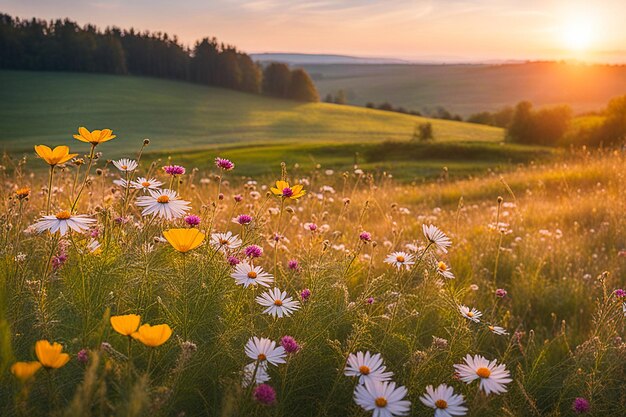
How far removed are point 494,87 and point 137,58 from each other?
236ft

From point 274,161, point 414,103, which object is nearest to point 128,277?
point 274,161

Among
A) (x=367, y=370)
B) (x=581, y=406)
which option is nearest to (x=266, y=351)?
(x=367, y=370)

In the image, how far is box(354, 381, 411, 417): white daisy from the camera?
145 cm

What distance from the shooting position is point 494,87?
108250 mm

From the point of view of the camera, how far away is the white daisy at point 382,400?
1446mm

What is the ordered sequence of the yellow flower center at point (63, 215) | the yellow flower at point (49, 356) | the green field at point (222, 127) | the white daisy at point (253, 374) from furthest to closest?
the green field at point (222, 127) → the yellow flower center at point (63, 215) → the white daisy at point (253, 374) → the yellow flower at point (49, 356)

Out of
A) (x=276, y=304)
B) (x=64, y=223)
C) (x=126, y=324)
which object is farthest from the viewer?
(x=276, y=304)

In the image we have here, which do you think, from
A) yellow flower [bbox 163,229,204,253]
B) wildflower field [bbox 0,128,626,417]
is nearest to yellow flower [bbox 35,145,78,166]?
wildflower field [bbox 0,128,626,417]

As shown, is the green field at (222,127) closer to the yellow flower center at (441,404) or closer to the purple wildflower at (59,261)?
the purple wildflower at (59,261)

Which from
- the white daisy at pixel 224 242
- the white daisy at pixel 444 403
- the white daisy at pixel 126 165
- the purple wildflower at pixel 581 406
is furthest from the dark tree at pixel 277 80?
the white daisy at pixel 444 403

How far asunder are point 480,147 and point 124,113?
33763 millimetres

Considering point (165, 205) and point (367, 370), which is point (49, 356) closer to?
point (165, 205)

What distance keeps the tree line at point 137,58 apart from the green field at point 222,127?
14.6 feet

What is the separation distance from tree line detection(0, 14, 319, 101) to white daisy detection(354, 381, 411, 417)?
73314 millimetres
